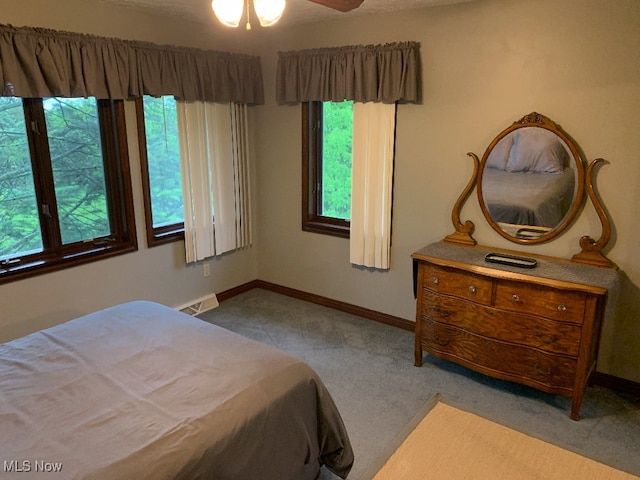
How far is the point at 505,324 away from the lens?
271cm

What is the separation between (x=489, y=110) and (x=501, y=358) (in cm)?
160

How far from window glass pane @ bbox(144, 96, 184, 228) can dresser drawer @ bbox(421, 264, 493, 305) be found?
2.10 meters

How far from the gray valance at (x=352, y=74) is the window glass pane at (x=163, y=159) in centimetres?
93

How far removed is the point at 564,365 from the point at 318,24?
118 inches

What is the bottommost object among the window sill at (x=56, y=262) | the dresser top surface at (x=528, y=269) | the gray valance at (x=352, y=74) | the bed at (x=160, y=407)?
the bed at (x=160, y=407)

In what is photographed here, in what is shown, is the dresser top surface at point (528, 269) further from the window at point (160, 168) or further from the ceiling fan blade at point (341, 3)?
the window at point (160, 168)

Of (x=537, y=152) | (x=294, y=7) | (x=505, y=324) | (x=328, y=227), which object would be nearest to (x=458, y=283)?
(x=505, y=324)

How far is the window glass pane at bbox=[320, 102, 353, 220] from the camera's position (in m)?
3.80

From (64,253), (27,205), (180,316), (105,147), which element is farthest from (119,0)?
(180,316)

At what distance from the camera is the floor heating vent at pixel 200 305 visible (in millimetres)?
3914

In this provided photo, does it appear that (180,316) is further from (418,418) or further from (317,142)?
(317,142)

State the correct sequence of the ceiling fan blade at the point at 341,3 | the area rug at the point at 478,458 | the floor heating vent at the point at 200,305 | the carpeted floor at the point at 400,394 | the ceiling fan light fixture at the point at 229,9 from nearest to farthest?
the ceiling fan light fixture at the point at 229,9
the ceiling fan blade at the point at 341,3
the area rug at the point at 478,458
the carpeted floor at the point at 400,394
the floor heating vent at the point at 200,305

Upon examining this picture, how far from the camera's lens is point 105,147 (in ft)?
10.6

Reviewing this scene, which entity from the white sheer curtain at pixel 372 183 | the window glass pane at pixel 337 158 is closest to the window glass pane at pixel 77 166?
the window glass pane at pixel 337 158
